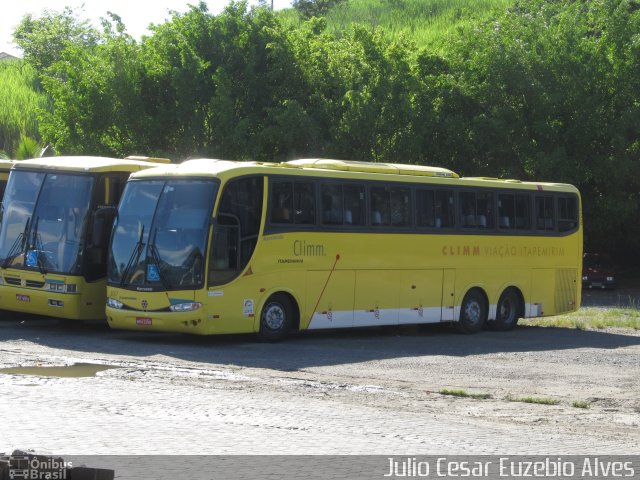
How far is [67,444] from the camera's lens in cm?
942

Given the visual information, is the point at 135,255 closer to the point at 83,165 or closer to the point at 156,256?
the point at 156,256

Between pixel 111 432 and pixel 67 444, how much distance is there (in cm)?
84

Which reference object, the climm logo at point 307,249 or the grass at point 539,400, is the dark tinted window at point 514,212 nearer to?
the climm logo at point 307,249

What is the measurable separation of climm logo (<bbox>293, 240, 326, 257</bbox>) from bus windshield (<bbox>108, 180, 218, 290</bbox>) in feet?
7.25

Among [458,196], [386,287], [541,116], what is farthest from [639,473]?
[541,116]

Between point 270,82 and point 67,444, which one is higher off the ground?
point 270,82

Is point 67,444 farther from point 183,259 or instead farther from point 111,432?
point 183,259

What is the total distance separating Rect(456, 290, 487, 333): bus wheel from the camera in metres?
25.6

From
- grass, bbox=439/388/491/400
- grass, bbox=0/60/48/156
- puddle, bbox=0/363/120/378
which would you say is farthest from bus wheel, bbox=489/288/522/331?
grass, bbox=0/60/48/156

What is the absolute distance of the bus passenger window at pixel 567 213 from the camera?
2834 cm

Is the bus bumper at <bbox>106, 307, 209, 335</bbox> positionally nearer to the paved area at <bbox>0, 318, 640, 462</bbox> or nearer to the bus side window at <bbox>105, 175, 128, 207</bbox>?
the paved area at <bbox>0, 318, 640, 462</bbox>

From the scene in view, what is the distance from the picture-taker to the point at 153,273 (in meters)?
20.0

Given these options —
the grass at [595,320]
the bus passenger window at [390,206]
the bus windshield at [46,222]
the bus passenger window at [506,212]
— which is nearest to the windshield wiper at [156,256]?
the bus windshield at [46,222]

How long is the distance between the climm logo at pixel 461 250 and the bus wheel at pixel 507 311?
1765 millimetres
